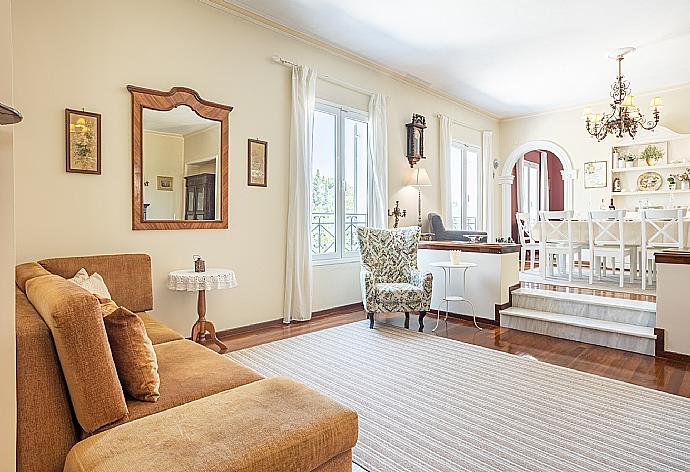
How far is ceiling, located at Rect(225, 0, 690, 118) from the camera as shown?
Answer: 13.8 ft

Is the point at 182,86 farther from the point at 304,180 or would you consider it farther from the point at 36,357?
the point at 36,357

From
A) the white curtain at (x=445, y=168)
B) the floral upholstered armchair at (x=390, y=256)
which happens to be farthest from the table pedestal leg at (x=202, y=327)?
the white curtain at (x=445, y=168)

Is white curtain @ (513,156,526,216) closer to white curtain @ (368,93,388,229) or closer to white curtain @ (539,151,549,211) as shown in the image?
white curtain @ (539,151,549,211)

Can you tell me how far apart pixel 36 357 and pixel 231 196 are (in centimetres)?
294

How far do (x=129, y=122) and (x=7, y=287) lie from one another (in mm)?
2610

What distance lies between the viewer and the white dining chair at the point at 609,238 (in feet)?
16.8

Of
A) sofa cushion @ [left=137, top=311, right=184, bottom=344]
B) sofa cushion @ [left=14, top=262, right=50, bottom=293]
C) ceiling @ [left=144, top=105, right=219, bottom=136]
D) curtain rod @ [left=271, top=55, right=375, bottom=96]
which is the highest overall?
curtain rod @ [left=271, top=55, right=375, bottom=96]

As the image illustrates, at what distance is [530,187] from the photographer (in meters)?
10.7

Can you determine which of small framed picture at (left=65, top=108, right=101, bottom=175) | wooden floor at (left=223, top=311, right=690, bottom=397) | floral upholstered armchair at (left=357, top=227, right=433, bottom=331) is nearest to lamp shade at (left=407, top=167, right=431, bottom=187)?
floral upholstered armchair at (left=357, top=227, right=433, bottom=331)

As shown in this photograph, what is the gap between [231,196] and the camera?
13.9 feet

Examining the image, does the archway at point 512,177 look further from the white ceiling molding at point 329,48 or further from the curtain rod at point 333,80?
the curtain rod at point 333,80

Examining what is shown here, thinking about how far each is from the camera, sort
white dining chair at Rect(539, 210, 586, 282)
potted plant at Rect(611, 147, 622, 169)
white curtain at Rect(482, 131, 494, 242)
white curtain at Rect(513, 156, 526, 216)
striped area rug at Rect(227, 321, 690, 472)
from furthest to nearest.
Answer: white curtain at Rect(513, 156, 526, 216) → white curtain at Rect(482, 131, 494, 242) → potted plant at Rect(611, 147, 622, 169) → white dining chair at Rect(539, 210, 586, 282) → striped area rug at Rect(227, 321, 690, 472)

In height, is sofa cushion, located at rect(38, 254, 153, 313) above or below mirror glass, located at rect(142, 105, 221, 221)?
below

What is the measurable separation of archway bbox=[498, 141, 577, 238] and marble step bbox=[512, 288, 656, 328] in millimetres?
3870
